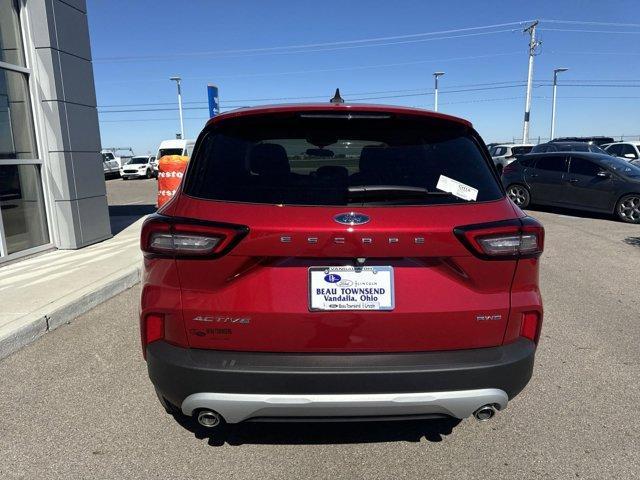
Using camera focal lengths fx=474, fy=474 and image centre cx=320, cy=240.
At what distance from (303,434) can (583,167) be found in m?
11.1

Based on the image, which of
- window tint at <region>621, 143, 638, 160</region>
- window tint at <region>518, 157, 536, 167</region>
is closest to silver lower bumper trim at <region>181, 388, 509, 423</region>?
window tint at <region>518, 157, 536, 167</region>

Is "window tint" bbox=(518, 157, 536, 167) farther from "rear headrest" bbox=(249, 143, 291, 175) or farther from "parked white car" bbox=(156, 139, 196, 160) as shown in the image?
"parked white car" bbox=(156, 139, 196, 160)

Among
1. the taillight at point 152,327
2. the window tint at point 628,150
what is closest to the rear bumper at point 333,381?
the taillight at point 152,327

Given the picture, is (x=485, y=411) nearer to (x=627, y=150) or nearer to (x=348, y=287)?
(x=348, y=287)

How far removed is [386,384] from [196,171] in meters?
1.35

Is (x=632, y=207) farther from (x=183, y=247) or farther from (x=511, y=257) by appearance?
(x=183, y=247)

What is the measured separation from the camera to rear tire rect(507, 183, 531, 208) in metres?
Result: 12.8

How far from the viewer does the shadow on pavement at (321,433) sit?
268 cm

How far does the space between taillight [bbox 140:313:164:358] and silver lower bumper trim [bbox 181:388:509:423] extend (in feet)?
1.09

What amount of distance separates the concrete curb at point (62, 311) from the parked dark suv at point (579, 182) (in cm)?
1019

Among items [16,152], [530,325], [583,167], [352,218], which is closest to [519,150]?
[583,167]

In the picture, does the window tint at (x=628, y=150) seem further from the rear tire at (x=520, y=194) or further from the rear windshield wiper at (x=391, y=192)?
the rear windshield wiper at (x=391, y=192)

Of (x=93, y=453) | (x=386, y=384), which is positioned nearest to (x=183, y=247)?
(x=386, y=384)

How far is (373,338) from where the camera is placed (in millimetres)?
2137
